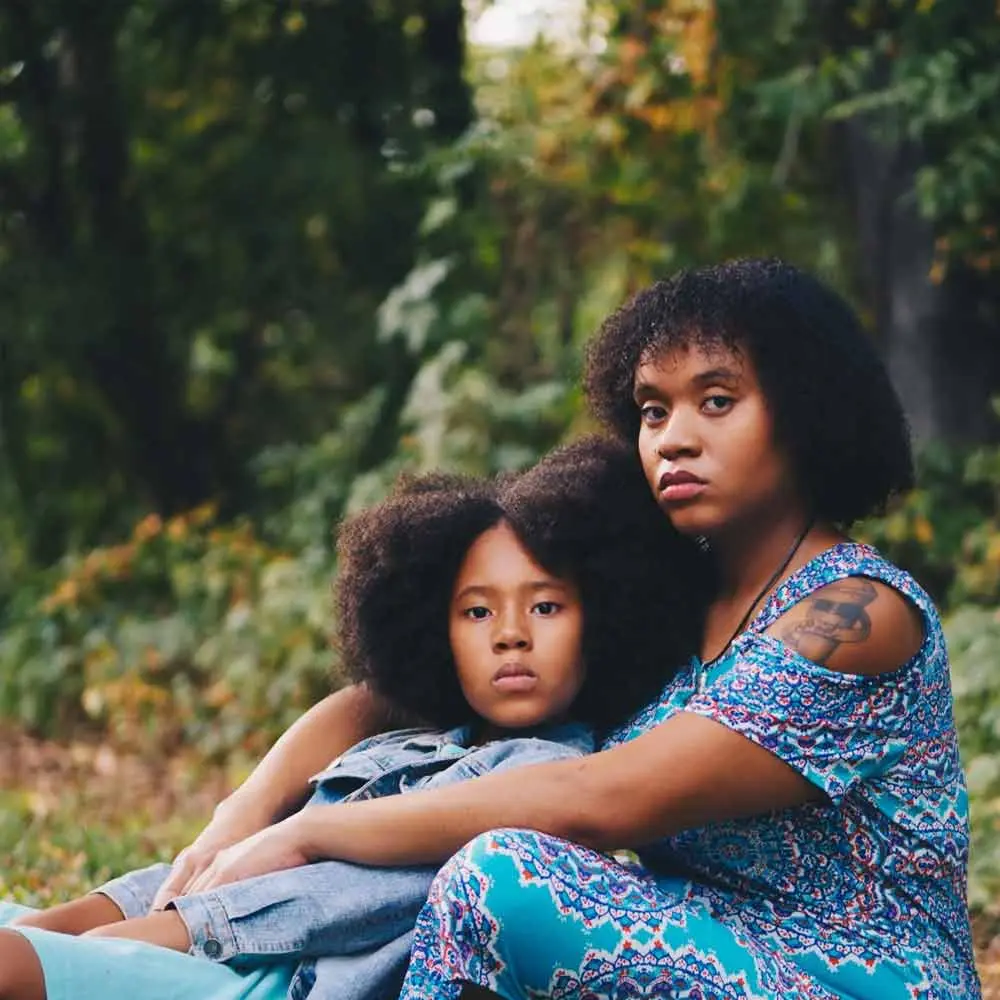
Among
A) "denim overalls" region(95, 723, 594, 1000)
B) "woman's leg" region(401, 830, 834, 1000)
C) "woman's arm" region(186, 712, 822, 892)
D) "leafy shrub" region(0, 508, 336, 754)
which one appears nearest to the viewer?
"woman's leg" region(401, 830, 834, 1000)

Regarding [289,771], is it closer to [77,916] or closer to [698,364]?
[77,916]

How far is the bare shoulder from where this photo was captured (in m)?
2.46

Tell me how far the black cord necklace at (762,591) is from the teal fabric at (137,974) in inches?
31.5

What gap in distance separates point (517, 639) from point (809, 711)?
0.58 m

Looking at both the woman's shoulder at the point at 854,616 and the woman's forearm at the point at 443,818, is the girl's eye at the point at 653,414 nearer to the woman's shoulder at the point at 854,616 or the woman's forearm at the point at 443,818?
the woman's shoulder at the point at 854,616

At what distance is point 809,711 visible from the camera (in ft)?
7.99

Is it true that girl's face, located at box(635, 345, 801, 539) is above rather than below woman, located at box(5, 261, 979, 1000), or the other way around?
above

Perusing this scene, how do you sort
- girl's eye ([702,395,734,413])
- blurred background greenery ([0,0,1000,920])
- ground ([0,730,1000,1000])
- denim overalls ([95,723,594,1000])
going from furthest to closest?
blurred background greenery ([0,0,1000,920]) < ground ([0,730,1000,1000]) < girl's eye ([702,395,734,413]) < denim overalls ([95,723,594,1000])

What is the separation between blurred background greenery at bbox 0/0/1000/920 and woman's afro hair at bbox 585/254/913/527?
2.67m

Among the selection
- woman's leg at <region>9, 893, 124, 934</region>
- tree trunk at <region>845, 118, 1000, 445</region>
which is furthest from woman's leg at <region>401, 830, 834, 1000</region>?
tree trunk at <region>845, 118, 1000, 445</region>

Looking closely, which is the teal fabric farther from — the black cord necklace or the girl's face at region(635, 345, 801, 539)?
the girl's face at region(635, 345, 801, 539)

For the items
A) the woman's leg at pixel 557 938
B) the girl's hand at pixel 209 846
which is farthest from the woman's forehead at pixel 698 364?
the girl's hand at pixel 209 846

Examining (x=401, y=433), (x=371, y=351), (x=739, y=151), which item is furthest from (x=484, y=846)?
(x=371, y=351)

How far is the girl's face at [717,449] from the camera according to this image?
104 inches
